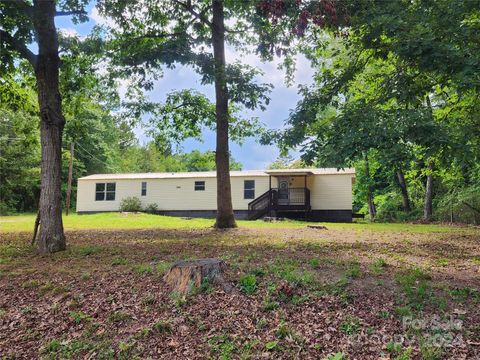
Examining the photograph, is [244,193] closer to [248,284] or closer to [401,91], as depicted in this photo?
[401,91]

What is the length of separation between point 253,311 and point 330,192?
19283 millimetres

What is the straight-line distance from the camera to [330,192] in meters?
22.5

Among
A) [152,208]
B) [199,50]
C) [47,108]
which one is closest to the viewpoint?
[47,108]

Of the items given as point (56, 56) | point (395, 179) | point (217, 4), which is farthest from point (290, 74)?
point (395, 179)

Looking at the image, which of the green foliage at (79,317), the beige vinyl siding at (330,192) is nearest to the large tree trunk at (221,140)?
the green foliage at (79,317)

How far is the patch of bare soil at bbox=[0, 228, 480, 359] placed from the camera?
3.34 m

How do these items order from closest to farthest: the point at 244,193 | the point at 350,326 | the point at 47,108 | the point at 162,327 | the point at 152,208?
1. the point at 350,326
2. the point at 162,327
3. the point at 47,108
4. the point at 244,193
5. the point at 152,208

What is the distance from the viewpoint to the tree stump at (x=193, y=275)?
4480mm

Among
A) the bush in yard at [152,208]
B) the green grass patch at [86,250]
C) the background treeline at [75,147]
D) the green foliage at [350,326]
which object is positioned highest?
the background treeline at [75,147]

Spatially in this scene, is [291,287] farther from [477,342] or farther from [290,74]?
[290,74]

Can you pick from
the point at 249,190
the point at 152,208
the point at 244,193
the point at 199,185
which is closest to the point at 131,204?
the point at 152,208

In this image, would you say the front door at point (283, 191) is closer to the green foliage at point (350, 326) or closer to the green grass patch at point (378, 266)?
the green grass patch at point (378, 266)

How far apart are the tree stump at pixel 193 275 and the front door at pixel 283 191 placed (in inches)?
689

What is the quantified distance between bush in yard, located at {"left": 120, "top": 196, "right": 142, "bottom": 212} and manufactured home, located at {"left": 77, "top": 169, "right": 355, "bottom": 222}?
0.32 m
